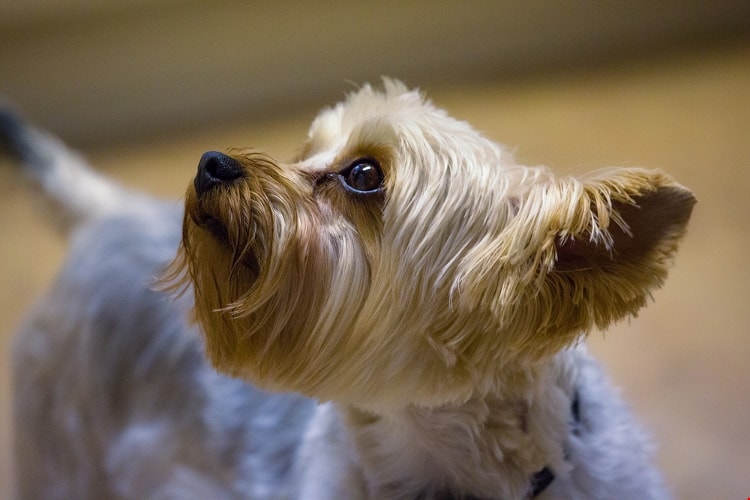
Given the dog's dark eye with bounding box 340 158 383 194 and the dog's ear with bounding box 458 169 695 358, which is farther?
the dog's dark eye with bounding box 340 158 383 194

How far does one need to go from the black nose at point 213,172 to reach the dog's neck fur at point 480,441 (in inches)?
13.8

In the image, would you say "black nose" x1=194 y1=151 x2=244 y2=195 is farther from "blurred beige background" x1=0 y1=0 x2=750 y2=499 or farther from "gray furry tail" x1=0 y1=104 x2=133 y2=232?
"blurred beige background" x1=0 y1=0 x2=750 y2=499

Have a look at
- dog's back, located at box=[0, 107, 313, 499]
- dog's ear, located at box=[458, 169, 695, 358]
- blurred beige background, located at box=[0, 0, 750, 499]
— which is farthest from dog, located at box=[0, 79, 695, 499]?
blurred beige background, located at box=[0, 0, 750, 499]

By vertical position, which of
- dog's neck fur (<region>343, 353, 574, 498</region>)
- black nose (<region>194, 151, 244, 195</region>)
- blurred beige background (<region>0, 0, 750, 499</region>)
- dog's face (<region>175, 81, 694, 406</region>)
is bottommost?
dog's neck fur (<region>343, 353, 574, 498</region>)

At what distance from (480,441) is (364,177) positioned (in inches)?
13.7

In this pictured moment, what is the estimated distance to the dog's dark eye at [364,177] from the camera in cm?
89

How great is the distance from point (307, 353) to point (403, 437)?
179 mm

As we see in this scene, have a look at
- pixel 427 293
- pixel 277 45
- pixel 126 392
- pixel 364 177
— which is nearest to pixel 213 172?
pixel 364 177

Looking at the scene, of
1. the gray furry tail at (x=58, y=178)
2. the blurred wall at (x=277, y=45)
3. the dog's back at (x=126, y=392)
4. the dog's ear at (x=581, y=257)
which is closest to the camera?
the dog's ear at (x=581, y=257)

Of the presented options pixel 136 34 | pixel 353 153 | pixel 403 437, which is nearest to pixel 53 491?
pixel 403 437

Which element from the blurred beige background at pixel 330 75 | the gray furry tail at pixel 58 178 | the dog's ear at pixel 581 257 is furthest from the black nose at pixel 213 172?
the blurred beige background at pixel 330 75

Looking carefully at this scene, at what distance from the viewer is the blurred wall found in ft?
8.09

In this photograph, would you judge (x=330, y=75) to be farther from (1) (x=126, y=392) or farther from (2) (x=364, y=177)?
(2) (x=364, y=177)

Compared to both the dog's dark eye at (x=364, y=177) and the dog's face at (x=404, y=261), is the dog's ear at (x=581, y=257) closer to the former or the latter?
the dog's face at (x=404, y=261)
